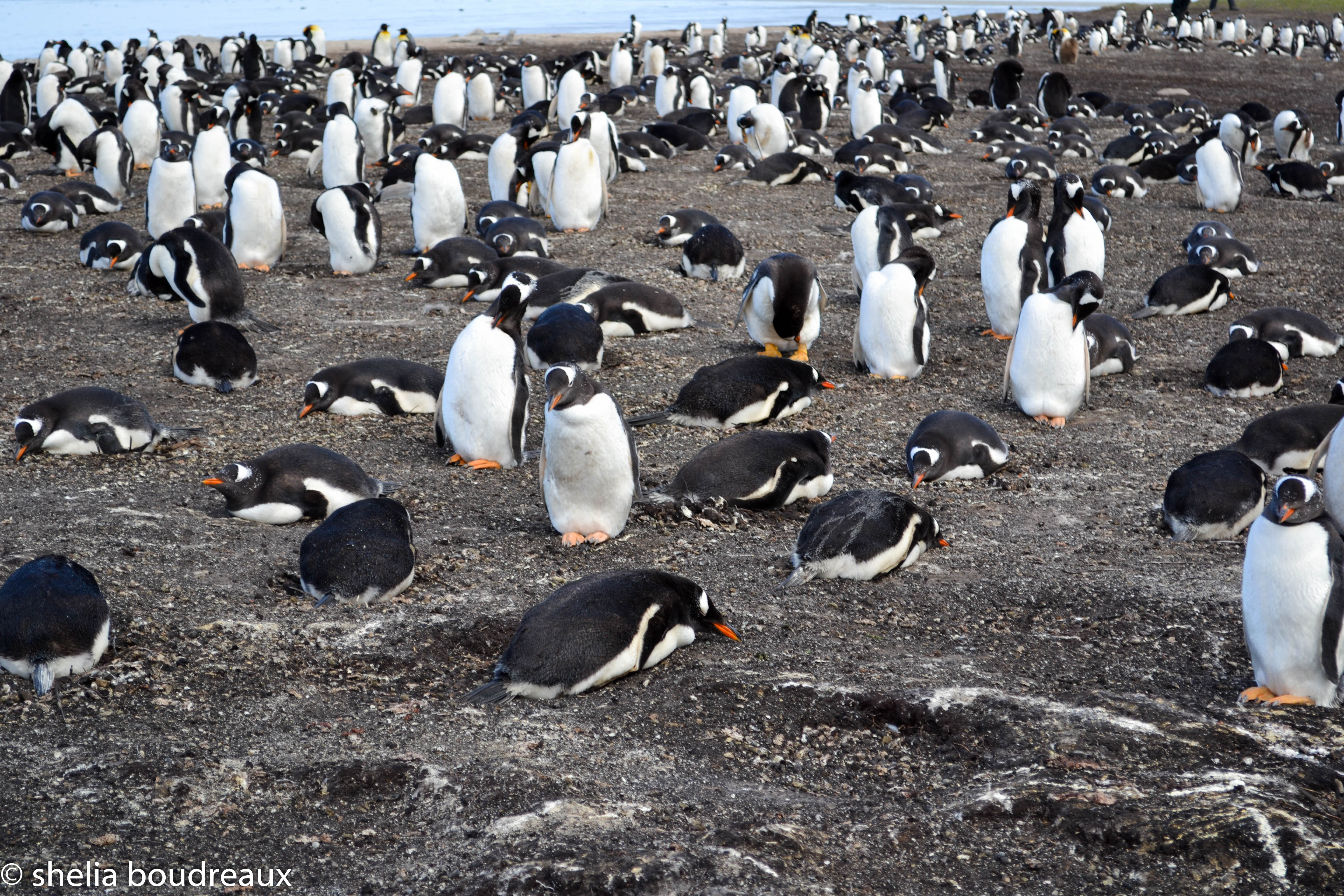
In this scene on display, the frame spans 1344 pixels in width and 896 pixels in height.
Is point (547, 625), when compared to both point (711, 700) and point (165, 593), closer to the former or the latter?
point (711, 700)

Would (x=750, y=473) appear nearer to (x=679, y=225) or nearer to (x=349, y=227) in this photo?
(x=349, y=227)

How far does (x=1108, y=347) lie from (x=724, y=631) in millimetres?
4724

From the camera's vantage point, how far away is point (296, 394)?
25.3ft

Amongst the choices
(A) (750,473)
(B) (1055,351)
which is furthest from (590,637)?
(B) (1055,351)

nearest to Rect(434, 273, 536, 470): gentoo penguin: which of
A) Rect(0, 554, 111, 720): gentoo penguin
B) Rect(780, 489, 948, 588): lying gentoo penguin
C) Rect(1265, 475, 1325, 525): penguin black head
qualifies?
Rect(780, 489, 948, 588): lying gentoo penguin

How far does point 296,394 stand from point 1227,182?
1073 cm

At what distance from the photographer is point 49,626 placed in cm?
389

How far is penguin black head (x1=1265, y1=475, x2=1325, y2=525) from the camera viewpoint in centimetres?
388

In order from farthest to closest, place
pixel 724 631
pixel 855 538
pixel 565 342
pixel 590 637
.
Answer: pixel 565 342
pixel 855 538
pixel 724 631
pixel 590 637

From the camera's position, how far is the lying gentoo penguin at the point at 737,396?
711cm

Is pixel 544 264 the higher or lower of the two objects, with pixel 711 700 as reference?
higher

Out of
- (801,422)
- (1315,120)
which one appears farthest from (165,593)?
(1315,120)

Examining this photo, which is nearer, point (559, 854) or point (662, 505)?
point (559, 854)

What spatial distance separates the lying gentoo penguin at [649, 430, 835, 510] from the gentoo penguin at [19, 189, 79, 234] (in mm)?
9243
